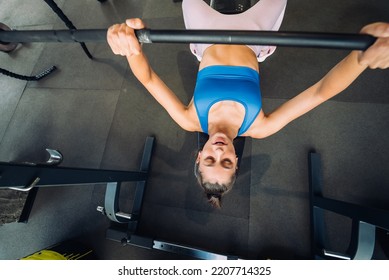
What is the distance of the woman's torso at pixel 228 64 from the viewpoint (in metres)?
1.69

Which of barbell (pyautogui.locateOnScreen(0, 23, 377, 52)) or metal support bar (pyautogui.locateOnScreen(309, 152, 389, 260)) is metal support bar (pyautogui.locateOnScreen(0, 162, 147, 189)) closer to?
barbell (pyautogui.locateOnScreen(0, 23, 377, 52))

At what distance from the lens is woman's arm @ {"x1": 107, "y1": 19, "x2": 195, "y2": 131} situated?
1118mm

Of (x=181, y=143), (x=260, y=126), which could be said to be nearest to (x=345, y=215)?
(x=260, y=126)

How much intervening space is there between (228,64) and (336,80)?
2.31ft

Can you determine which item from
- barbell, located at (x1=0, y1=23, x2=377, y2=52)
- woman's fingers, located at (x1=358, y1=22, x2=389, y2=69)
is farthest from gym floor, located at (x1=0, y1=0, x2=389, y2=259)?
barbell, located at (x1=0, y1=23, x2=377, y2=52)

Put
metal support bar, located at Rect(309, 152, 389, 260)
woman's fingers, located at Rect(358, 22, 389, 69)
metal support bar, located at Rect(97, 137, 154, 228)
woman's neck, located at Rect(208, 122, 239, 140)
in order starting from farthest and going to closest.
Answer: metal support bar, located at Rect(97, 137, 154, 228), woman's neck, located at Rect(208, 122, 239, 140), metal support bar, located at Rect(309, 152, 389, 260), woman's fingers, located at Rect(358, 22, 389, 69)

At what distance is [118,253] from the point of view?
2.29 m

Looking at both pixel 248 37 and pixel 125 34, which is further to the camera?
pixel 125 34

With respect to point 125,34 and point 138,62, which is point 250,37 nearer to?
point 125,34

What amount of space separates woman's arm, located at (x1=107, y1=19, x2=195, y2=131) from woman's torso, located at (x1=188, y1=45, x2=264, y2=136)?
0.10m

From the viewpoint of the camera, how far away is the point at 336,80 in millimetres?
1305

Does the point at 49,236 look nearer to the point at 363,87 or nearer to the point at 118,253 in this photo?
the point at 118,253

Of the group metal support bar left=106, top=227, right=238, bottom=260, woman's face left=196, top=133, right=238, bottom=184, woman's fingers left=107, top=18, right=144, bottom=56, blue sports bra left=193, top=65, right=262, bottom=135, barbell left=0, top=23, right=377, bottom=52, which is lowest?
metal support bar left=106, top=227, right=238, bottom=260

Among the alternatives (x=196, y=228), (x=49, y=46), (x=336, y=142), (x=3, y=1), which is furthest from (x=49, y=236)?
(x=3, y=1)
